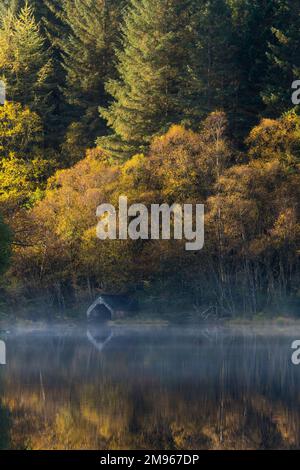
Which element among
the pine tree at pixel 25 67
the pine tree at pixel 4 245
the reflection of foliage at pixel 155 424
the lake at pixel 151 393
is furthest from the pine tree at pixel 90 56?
the reflection of foliage at pixel 155 424

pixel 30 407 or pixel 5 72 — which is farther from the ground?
pixel 5 72

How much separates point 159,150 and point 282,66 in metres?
8.05

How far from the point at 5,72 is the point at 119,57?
299 inches

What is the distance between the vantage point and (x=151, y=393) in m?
27.8

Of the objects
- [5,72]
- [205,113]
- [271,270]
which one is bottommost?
[271,270]

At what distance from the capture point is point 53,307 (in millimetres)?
55188

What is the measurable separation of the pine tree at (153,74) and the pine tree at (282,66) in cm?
470

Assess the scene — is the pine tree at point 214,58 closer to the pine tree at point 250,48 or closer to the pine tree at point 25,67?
the pine tree at point 250,48

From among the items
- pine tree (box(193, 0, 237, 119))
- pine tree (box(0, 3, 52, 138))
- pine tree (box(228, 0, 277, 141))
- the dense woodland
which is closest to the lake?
the dense woodland

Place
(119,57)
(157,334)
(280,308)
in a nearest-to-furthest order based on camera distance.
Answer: (157,334)
(280,308)
(119,57)

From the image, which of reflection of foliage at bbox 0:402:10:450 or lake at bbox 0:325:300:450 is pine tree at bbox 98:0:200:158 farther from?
reflection of foliage at bbox 0:402:10:450

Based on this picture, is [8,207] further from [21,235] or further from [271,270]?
[271,270]
